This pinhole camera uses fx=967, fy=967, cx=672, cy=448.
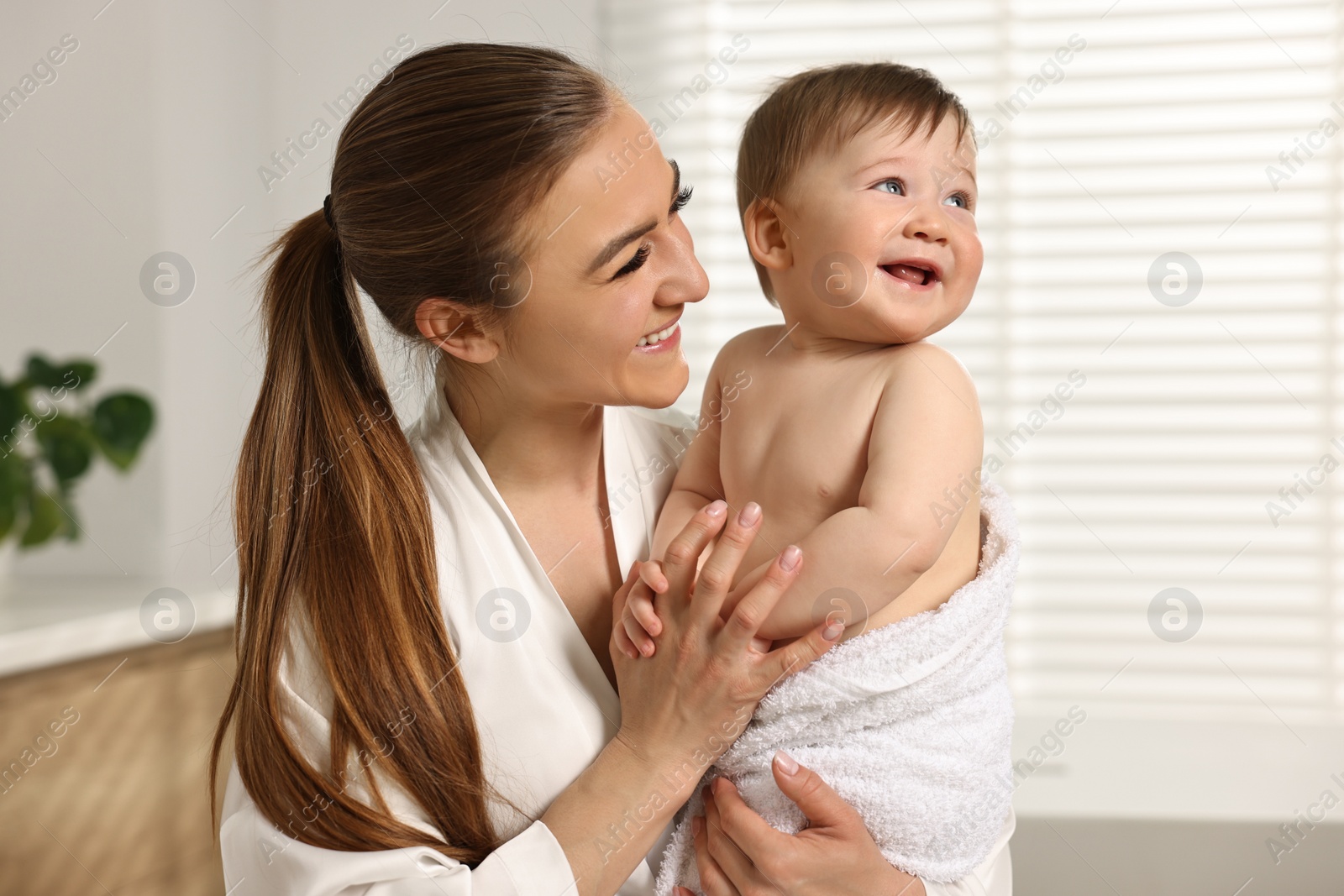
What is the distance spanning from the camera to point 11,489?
1745mm

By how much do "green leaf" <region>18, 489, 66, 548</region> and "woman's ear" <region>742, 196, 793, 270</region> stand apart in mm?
1458

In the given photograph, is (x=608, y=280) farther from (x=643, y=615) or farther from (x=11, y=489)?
(x=11, y=489)

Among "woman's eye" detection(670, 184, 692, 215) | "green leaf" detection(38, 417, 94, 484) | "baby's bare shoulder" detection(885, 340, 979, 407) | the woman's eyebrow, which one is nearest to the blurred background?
"green leaf" detection(38, 417, 94, 484)

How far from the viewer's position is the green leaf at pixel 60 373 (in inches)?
71.0

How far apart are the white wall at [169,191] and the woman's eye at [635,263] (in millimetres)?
1131

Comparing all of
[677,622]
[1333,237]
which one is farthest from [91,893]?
[1333,237]

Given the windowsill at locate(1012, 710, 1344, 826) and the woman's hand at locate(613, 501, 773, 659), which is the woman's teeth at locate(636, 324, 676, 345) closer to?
the woman's hand at locate(613, 501, 773, 659)

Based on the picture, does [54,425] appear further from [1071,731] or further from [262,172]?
[1071,731]

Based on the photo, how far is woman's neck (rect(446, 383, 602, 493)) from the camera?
1124 mm

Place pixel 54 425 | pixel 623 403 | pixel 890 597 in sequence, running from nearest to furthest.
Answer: pixel 890 597, pixel 623 403, pixel 54 425

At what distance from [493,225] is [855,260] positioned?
374 millimetres

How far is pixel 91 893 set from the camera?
5.46 ft

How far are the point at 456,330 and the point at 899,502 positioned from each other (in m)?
0.52

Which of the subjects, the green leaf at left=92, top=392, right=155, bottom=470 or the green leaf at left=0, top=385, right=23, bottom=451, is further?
the green leaf at left=92, top=392, right=155, bottom=470
